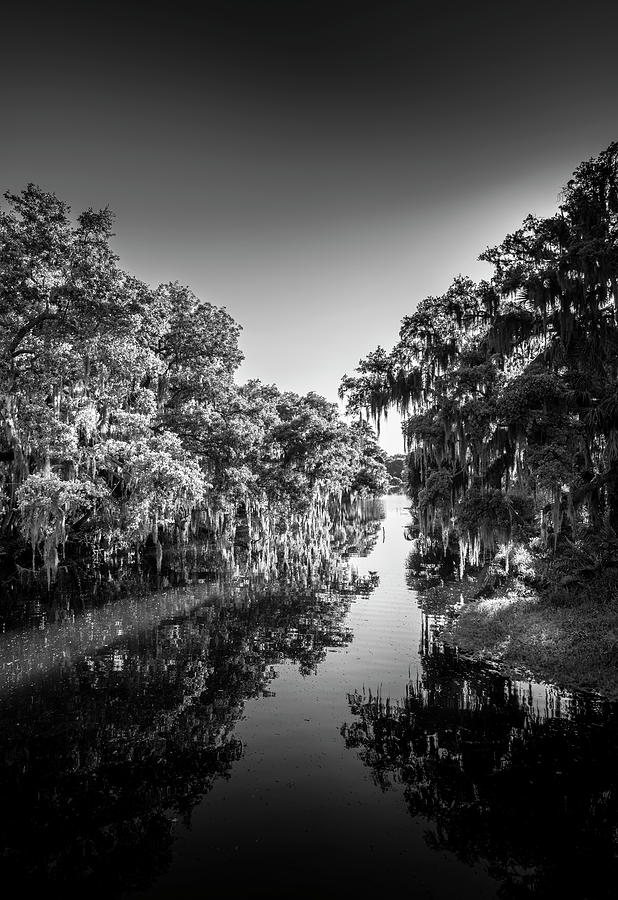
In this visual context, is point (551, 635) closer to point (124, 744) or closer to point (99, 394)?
point (124, 744)

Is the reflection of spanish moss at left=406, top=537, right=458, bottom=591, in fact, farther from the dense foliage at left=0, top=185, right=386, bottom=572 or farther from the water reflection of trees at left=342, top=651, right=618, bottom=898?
the water reflection of trees at left=342, top=651, right=618, bottom=898

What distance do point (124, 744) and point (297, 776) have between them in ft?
11.7

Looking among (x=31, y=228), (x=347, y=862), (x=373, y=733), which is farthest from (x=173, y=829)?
(x=31, y=228)

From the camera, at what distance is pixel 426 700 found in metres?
11.0

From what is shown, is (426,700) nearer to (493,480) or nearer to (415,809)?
(415,809)

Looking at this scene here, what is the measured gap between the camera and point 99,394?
21.8m

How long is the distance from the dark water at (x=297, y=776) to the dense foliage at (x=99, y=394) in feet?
26.6

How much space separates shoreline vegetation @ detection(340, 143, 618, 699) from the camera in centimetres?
1184

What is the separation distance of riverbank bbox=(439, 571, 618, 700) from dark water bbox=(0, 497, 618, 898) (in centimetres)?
88

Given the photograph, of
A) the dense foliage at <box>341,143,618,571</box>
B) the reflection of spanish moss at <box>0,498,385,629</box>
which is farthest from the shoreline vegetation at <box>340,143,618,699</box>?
the reflection of spanish moss at <box>0,498,385,629</box>

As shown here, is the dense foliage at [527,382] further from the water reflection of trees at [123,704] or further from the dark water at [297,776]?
the water reflection of trees at [123,704]

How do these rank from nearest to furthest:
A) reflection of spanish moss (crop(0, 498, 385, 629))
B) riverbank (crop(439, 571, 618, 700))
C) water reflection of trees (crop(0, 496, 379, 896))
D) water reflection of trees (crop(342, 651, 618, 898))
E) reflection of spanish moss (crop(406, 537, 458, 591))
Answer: water reflection of trees (crop(342, 651, 618, 898)) → water reflection of trees (crop(0, 496, 379, 896)) → riverbank (crop(439, 571, 618, 700)) → reflection of spanish moss (crop(0, 498, 385, 629)) → reflection of spanish moss (crop(406, 537, 458, 591))

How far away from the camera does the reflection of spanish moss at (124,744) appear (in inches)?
253

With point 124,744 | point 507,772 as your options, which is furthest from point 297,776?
point 507,772
